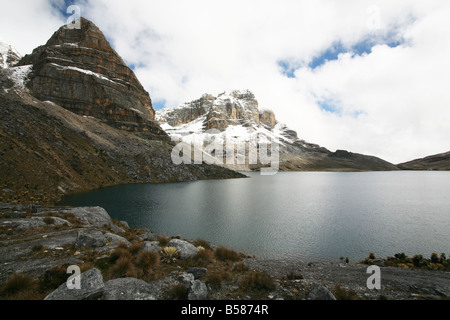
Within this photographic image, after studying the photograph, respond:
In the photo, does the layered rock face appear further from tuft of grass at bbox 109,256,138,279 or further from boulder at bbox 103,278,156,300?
boulder at bbox 103,278,156,300

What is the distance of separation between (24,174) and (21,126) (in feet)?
74.6

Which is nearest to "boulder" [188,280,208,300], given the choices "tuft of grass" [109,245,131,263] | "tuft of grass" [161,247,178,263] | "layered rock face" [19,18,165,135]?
"tuft of grass" [161,247,178,263]

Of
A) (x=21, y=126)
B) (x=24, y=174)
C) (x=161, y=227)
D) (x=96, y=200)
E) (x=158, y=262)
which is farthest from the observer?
(x=21, y=126)

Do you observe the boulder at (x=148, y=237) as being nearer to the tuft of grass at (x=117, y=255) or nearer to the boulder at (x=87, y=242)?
the boulder at (x=87, y=242)

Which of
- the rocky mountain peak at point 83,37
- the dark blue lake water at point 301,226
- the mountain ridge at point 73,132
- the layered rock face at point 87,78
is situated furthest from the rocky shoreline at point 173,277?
the rocky mountain peak at point 83,37

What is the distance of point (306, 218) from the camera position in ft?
117

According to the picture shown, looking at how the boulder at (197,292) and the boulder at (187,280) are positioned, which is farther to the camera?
the boulder at (187,280)

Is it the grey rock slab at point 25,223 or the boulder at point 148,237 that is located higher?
the grey rock slab at point 25,223

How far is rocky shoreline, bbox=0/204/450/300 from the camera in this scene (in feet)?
26.4

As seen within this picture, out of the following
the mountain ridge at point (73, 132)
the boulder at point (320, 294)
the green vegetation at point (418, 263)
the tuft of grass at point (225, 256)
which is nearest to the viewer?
the boulder at point (320, 294)

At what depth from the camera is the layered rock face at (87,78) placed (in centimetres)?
10175
